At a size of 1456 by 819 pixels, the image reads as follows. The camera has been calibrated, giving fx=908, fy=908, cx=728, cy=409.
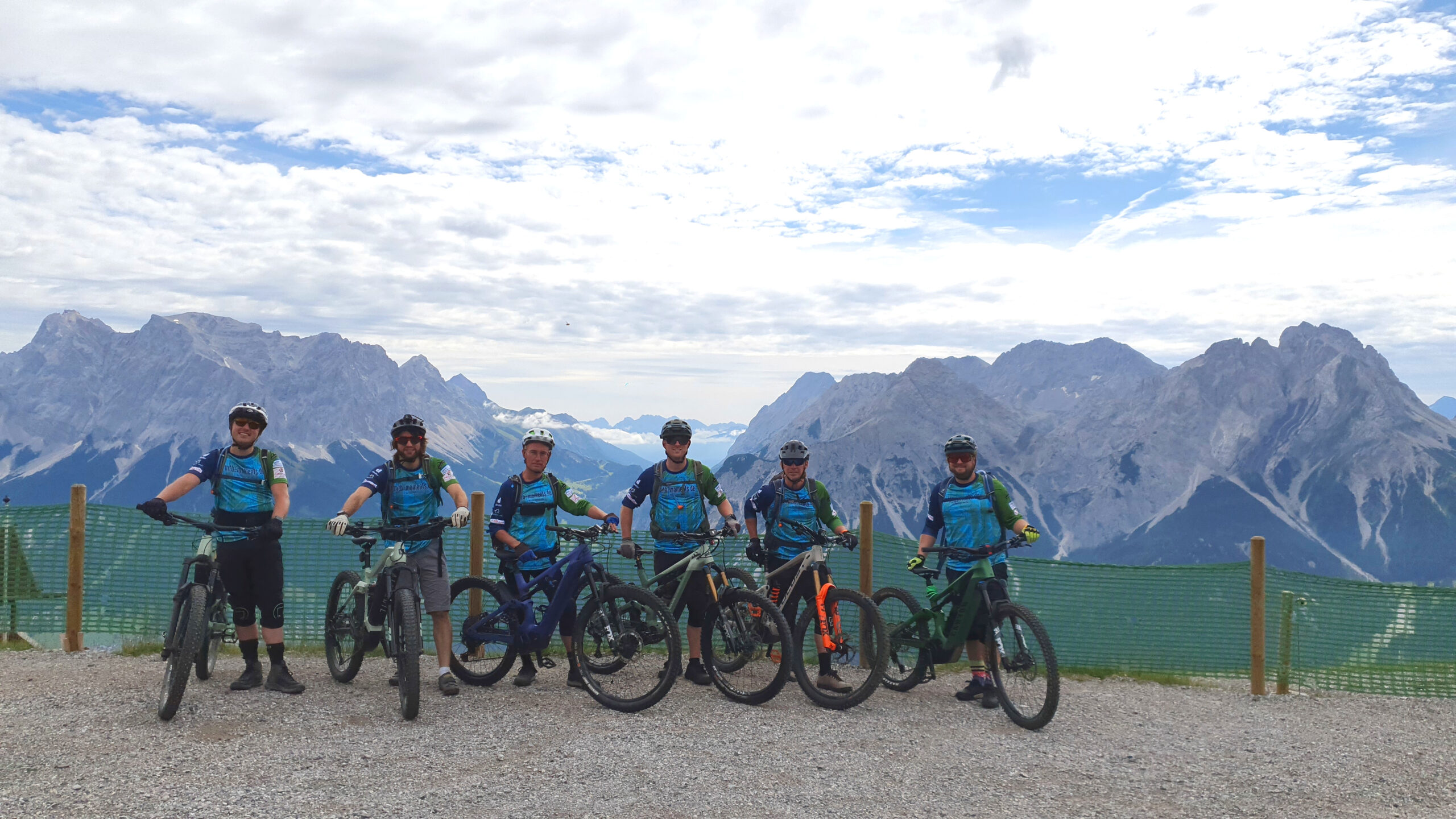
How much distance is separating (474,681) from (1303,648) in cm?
947

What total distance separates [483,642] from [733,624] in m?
2.38

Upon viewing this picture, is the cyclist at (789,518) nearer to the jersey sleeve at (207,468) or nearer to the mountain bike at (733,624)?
the mountain bike at (733,624)

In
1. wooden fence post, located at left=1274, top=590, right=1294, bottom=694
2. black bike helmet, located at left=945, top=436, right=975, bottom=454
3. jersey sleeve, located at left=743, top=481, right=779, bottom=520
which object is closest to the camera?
black bike helmet, located at left=945, top=436, right=975, bottom=454

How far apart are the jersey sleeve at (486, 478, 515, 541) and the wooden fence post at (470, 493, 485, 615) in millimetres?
1852

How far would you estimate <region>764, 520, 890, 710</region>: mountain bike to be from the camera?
325 inches

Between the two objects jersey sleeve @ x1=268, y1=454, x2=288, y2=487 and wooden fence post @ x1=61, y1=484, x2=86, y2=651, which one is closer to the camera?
jersey sleeve @ x1=268, y1=454, x2=288, y2=487

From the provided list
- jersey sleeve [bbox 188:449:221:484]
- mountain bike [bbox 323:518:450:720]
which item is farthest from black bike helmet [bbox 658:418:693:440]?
jersey sleeve [bbox 188:449:221:484]

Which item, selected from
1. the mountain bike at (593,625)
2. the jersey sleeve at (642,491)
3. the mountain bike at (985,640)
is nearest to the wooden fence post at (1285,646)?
the mountain bike at (985,640)

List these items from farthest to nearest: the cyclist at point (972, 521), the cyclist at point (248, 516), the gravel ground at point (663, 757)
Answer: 1. the cyclist at point (972, 521)
2. the cyclist at point (248, 516)
3. the gravel ground at point (663, 757)

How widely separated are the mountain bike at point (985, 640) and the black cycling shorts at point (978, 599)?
0.01 m

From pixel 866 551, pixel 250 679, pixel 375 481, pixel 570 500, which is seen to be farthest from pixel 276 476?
pixel 866 551

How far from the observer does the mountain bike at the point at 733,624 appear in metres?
8.30

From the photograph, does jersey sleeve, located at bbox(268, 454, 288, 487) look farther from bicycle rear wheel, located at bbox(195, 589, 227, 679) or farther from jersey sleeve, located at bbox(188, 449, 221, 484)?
bicycle rear wheel, located at bbox(195, 589, 227, 679)

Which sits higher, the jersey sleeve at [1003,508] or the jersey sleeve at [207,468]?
the jersey sleeve at [207,468]
